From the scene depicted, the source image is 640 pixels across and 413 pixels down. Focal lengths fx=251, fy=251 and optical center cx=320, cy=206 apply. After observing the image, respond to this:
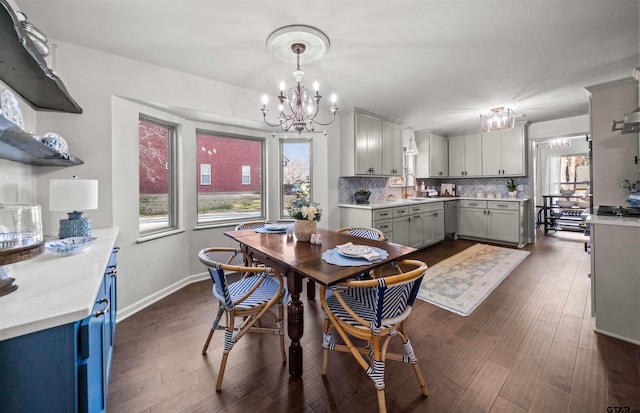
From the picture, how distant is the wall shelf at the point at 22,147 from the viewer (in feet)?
3.74

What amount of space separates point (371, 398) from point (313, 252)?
0.96m

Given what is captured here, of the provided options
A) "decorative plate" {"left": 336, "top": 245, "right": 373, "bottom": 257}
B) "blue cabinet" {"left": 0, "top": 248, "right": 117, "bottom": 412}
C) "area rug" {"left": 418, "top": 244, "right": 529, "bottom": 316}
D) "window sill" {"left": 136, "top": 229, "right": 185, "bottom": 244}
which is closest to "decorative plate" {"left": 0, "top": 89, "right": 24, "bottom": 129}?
"blue cabinet" {"left": 0, "top": 248, "right": 117, "bottom": 412}

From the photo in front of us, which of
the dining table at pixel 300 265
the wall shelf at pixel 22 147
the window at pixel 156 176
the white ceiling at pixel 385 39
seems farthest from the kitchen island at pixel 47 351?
the window at pixel 156 176

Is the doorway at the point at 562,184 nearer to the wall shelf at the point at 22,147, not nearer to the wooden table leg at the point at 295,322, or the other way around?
the wooden table leg at the point at 295,322

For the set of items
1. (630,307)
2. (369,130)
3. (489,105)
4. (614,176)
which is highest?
(489,105)

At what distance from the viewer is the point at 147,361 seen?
186cm

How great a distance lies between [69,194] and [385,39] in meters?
2.82

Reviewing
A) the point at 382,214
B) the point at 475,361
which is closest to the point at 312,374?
the point at 475,361

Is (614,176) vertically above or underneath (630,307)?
above

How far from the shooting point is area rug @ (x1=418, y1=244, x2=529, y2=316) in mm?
2746

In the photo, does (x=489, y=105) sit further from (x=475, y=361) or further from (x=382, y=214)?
(x=475, y=361)

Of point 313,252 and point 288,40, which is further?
point 288,40

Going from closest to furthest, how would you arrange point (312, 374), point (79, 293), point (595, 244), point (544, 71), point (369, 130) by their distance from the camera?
point (79, 293) < point (312, 374) < point (595, 244) < point (544, 71) < point (369, 130)

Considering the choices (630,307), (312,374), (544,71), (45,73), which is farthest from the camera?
(544,71)
